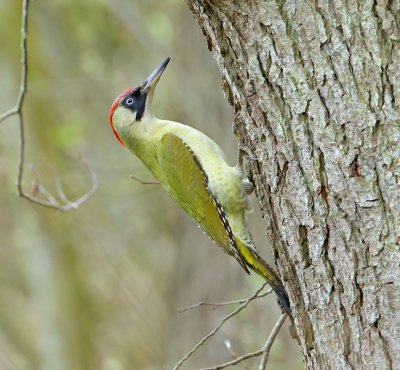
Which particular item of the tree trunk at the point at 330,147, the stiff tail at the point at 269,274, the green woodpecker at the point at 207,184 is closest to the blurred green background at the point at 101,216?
the green woodpecker at the point at 207,184

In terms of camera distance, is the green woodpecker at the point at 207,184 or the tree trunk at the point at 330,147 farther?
the green woodpecker at the point at 207,184

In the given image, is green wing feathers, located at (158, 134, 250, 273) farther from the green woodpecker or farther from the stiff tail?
the stiff tail

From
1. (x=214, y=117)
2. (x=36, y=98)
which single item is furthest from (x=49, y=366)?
(x=214, y=117)

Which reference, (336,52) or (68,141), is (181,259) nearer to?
(68,141)

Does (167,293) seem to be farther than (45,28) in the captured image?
No

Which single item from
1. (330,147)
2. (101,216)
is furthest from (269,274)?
(101,216)

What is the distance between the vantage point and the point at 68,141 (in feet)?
18.7

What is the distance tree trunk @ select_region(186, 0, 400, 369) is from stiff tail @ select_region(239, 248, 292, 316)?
0.41 m

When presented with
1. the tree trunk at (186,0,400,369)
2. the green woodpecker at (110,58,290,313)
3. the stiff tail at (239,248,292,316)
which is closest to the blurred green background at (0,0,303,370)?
the green woodpecker at (110,58,290,313)

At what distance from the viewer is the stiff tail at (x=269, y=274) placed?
2564mm

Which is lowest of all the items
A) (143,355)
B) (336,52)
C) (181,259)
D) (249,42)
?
(143,355)

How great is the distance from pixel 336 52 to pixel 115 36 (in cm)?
764

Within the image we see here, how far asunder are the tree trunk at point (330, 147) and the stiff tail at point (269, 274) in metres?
0.41

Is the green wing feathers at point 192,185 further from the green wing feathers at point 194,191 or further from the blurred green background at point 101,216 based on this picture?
the blurred green background at point 101,216
